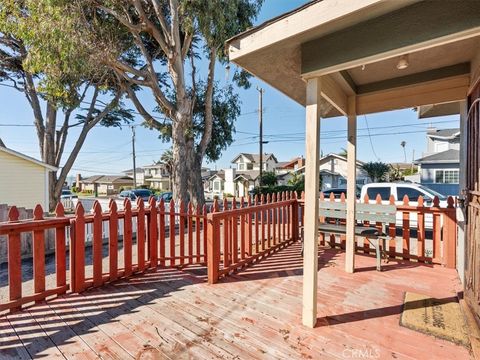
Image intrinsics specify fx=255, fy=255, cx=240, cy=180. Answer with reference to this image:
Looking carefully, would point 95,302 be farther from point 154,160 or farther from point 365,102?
point 154,160

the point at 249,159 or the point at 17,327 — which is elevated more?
the point at 249,159

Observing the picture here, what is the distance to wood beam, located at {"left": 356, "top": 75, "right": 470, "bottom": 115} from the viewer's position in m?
3.05

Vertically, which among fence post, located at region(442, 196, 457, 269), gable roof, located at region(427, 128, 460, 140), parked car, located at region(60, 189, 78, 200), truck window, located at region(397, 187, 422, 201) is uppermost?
gable roof, located at region(427, 128, 460, 140)

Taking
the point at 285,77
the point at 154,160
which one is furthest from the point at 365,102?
the point at 154,160

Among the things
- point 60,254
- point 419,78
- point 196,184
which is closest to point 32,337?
point 60,254

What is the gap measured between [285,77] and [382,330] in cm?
265

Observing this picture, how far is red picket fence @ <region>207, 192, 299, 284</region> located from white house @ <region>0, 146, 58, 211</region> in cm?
1238

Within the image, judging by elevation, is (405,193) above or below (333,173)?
below

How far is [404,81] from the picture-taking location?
317 centimetres

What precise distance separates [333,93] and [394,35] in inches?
49.5

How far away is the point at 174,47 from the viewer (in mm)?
8406

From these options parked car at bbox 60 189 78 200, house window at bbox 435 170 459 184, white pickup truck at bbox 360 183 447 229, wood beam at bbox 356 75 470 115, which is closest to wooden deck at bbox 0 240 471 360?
wood beam at bbox 356 75 470 115

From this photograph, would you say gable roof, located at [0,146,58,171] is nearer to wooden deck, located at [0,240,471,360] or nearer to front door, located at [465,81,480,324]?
wooden deck, located at [0,240,471,360]

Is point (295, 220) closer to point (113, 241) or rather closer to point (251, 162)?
point (113, 241)
